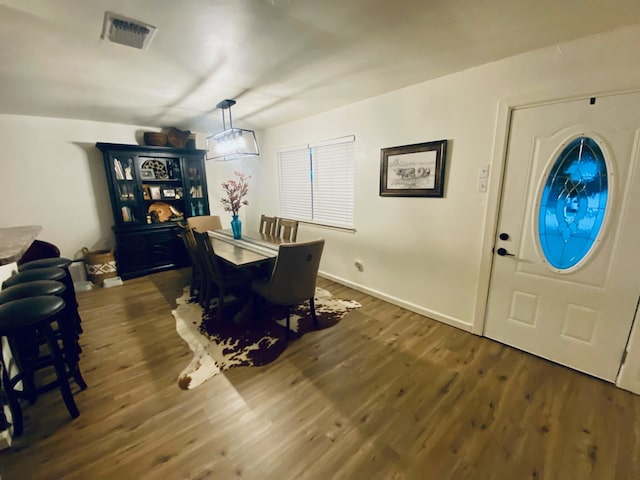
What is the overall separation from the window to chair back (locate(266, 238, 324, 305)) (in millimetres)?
1391

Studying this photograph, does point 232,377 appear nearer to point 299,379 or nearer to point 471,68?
point 299,379

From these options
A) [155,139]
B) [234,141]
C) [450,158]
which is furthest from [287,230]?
[155,139]

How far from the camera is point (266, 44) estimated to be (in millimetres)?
1834

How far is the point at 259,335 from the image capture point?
8.55 ft

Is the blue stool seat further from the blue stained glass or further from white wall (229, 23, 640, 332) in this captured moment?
the blue stained glass

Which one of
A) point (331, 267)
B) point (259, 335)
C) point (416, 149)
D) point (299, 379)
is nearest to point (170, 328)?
point (259, 335)

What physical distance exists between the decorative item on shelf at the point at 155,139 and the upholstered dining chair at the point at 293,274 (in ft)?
10.8

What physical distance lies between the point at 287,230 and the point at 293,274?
4.50 feet

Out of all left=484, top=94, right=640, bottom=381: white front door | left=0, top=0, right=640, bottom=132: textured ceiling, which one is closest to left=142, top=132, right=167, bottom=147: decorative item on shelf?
left=0, top=0, right=640, bottom=132: textured ceiling

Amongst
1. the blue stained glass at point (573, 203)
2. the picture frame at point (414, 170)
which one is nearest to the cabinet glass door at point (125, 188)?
the picture frame at point (414, 170)

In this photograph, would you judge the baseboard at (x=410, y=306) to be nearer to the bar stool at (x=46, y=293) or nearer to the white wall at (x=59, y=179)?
the bar stool at (x=46, y=293)

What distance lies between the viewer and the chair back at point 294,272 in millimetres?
2242

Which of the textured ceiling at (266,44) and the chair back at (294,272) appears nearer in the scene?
the textured ceiling at (266,44)

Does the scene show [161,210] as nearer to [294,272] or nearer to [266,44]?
[294,272]
